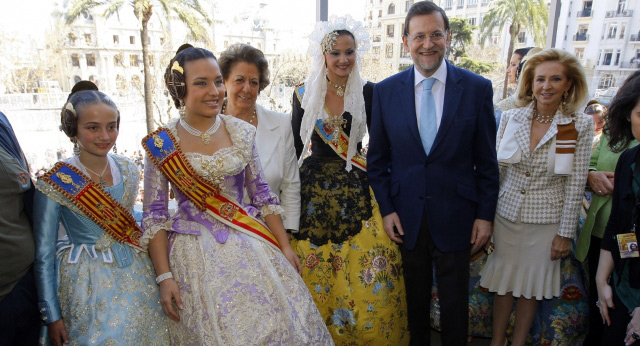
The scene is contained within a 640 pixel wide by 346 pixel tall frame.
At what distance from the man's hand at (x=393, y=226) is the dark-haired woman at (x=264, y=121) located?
0.46 m

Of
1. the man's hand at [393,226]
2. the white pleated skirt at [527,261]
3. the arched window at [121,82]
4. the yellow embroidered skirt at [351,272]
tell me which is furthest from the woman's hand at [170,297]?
the arched window at [121,82]

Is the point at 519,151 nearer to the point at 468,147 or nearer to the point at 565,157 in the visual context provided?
the point at 565,157

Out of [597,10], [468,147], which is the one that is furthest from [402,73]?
[597,10]

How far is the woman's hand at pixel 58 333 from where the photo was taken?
1.43 meters

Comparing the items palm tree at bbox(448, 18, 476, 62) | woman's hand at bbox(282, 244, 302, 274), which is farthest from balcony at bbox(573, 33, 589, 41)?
woman's hand at bbox(282, 244, 302, 274)

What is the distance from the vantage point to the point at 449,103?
1.83 meters

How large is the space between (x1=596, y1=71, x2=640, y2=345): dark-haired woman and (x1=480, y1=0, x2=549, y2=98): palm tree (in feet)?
35.5

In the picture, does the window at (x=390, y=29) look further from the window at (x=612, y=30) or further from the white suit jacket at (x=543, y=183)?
the white suit jacket at (x=543, y=183)

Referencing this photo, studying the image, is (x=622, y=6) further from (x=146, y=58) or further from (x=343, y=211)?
(x=343, y=211)

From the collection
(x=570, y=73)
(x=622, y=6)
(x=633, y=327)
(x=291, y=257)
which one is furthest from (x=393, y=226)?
(x=622, y=6)

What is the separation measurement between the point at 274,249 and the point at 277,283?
0.18 meters

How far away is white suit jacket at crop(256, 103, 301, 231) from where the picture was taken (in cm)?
203

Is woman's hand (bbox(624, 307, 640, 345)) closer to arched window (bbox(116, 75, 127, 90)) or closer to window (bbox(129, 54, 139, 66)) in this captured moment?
window (bbox(129, 54, 139, 66))

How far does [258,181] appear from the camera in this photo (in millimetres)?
1773
